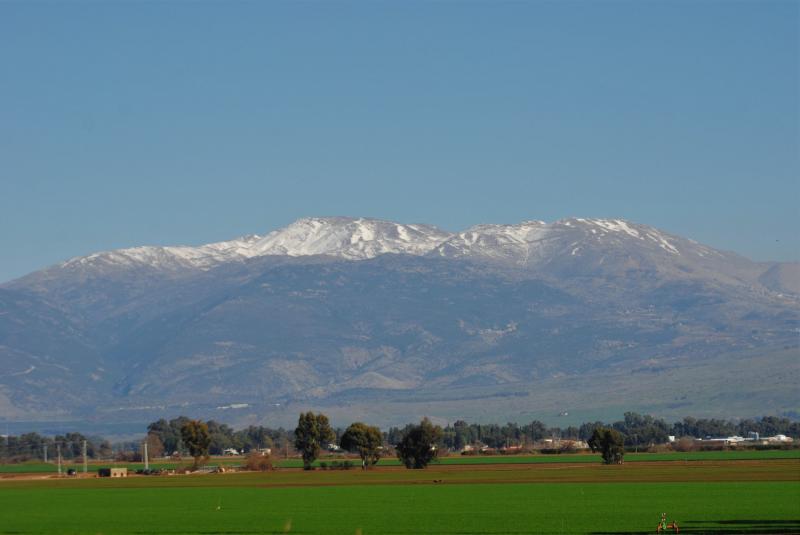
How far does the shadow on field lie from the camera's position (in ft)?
210

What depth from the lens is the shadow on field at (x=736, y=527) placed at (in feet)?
210

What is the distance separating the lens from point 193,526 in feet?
242

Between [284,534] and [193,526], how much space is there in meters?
8.23

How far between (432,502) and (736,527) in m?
25.9

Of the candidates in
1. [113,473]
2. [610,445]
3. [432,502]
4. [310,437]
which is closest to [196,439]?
[310,437]

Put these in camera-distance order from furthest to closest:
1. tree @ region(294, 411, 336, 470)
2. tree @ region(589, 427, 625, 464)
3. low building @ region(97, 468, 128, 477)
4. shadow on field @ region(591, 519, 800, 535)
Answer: tree @ region(294, 411, 336, 470) → low building @ region(97, 468, 128, 477) → tree @ region(589, 427, 625, 464) → shadow on field @ region(591, 519, 800, 535)

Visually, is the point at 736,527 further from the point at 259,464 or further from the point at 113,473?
the point at 259,464

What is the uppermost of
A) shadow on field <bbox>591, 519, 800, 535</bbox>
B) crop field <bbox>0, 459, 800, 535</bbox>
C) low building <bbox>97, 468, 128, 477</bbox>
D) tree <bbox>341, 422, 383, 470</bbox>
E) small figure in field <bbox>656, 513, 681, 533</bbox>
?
tree <bbox>341, 422, 383, 470</bbox>

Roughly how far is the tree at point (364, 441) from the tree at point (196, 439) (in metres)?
17.6

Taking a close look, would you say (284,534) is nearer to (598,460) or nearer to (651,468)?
(651,468)

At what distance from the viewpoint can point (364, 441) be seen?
536ft

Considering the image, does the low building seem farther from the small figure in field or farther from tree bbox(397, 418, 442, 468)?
the small figure in field

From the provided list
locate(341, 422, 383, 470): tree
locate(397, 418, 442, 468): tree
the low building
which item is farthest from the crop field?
locate(341, 422, 383, 470): tree

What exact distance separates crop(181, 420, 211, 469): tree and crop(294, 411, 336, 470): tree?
1081 cm
